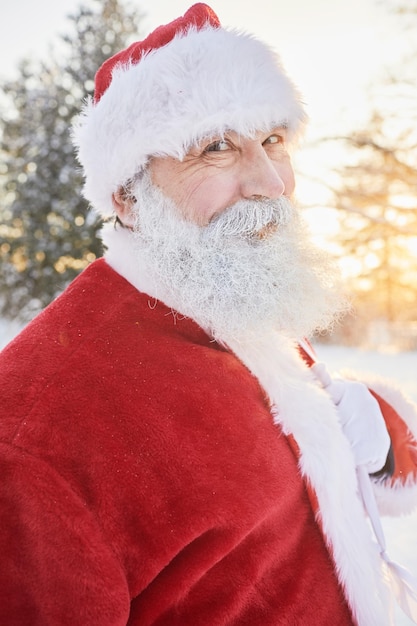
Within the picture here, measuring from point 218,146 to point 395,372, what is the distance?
6915 mm

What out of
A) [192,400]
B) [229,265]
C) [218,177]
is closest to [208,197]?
[218,177]

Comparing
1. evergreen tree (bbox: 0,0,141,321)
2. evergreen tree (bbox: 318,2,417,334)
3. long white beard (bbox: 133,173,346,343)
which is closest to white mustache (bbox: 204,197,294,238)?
long white beard (bbox: 133,173,346,343)

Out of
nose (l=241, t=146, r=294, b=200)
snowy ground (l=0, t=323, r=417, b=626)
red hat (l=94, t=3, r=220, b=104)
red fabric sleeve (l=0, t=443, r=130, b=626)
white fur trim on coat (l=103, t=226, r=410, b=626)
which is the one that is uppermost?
red hat (l=94, t=3, r=220, b=104)

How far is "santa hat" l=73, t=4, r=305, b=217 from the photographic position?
4.72 feet

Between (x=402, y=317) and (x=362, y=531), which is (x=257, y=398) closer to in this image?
(x=362, y=531)

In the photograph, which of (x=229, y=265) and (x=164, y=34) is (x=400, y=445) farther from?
(x=164, y=34)

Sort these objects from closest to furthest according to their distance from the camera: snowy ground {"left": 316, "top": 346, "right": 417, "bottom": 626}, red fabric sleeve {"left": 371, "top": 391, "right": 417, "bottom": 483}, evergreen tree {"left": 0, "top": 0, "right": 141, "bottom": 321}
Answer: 1. red fabric sleeve {"left": 371, "top": 391, "right": 417, "bottom": 483}
2. snowy ground {"left": 316, "top": 346, "right": 417, "bottom": 626}
3. evergreen tree {"left": 0, "top": 0, "right": 141, "bottom": 321}

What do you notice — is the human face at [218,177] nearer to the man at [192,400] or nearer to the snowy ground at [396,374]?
the man at [192,400]

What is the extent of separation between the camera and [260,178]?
1422 mm

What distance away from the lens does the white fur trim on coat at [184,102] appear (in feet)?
4.71

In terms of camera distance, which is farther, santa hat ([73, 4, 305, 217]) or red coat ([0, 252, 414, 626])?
santa hat ([73, 4, 305, 217])

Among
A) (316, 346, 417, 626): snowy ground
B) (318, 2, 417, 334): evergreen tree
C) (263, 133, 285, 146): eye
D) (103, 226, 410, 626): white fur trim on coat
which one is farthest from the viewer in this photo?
(318, 2, 417, 334): evergreen tree

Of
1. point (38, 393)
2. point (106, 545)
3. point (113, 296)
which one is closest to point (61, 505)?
point (106, 545)

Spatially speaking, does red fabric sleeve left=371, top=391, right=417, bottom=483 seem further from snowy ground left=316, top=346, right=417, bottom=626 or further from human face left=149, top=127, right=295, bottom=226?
human face left=149, top=127, right=295, bottom=226
